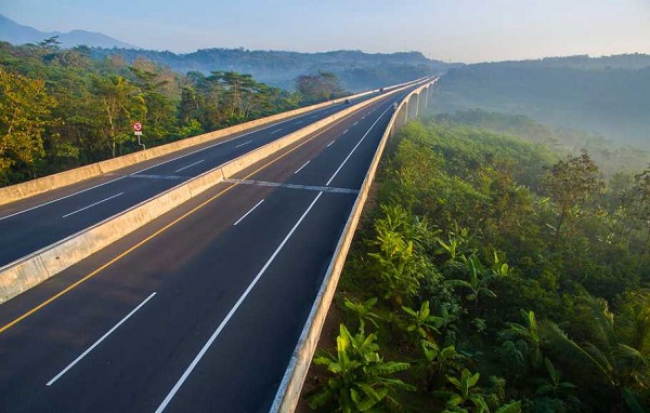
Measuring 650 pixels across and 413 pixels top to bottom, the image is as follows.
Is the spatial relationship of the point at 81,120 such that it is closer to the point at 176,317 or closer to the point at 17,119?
the point at 17,119

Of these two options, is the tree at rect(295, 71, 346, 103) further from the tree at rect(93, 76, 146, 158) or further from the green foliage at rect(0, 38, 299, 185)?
the tree at rect(93, 76, 146, 158)

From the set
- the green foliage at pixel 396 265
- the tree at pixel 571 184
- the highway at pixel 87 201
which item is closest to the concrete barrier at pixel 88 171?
the highway at pixel 87 201

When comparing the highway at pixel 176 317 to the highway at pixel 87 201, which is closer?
the highway at pixel 176 317

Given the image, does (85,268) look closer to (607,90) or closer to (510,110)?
(510,110)

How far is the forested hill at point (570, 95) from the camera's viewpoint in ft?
385

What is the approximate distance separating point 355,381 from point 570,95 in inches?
6847

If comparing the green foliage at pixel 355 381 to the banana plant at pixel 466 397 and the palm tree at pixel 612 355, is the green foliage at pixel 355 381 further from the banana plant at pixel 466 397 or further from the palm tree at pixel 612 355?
the palm tree at pixel 612 355

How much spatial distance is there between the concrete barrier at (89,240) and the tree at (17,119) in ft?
40.4

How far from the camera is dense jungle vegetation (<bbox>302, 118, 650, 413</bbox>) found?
30.0 feet

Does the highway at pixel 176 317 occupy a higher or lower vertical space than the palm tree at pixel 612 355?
higher

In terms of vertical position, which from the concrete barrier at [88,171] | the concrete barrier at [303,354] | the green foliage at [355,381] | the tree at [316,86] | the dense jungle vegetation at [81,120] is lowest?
the green foliage at [355,381]

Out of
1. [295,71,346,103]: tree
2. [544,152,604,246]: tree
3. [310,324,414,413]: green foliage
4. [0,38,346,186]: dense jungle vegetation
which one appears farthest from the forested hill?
[310,324,414,413]: green foliage

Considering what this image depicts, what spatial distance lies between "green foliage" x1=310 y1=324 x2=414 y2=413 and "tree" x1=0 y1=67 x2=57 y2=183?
82.4 ft

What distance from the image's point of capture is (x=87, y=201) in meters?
19.2
